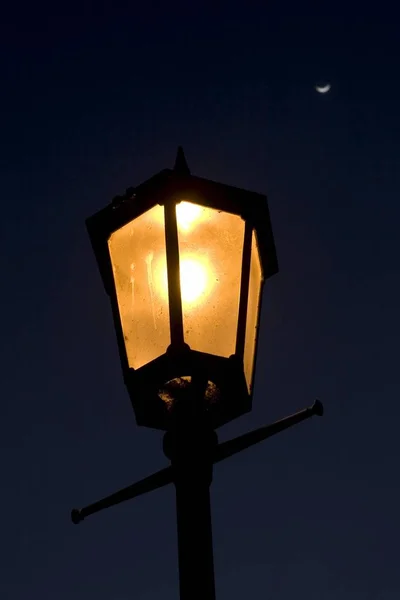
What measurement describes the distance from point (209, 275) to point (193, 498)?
85 cm

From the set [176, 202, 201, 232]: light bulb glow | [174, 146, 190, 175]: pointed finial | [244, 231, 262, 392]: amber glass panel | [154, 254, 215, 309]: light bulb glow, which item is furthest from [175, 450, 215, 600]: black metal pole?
[174, 146, 190, 175]: pointed finial

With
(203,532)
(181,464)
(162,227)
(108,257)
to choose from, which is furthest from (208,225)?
(203,532)

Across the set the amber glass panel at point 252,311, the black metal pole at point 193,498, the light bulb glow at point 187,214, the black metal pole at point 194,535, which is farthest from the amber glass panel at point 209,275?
the black metal pole at point 194,535

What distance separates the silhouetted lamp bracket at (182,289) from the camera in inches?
130

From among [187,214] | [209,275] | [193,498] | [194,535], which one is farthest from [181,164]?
[194,535]

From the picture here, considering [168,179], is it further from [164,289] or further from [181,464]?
[181,464]

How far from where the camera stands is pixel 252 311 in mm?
3613

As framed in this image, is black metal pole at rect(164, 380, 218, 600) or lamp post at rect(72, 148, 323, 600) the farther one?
lamp post at rect(72, 148, 323, 600)

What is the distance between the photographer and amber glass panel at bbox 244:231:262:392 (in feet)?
11.5

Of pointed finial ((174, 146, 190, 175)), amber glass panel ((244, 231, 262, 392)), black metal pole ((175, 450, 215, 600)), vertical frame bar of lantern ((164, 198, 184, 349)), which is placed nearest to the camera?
black metal pole ((175, 450, 215, 600))

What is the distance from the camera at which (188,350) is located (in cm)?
324

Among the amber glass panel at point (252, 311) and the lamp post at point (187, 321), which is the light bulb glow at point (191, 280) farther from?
the amber glass panel at point (252, 311)

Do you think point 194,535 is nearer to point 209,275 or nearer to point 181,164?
point 209,275

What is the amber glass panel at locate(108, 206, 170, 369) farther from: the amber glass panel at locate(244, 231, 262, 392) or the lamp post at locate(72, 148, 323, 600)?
the amber glass panel at locate(244, 231, 262, 392)
